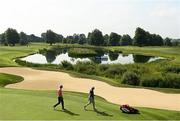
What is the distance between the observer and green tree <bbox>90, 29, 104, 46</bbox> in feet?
559

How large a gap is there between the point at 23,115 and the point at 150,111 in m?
9.53

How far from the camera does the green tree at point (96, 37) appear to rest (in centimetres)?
17044

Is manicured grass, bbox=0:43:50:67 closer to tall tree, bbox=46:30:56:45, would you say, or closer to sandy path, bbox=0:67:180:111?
sandy path, bbox=0:67:180:111

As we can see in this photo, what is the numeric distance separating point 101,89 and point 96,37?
135380 millimetres

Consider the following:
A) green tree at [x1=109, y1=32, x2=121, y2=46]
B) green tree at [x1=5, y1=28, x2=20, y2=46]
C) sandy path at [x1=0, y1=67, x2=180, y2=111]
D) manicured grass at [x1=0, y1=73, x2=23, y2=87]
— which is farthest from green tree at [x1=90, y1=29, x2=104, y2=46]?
manicured grass at [x1=0, y1=73, x2=23, y2=87]

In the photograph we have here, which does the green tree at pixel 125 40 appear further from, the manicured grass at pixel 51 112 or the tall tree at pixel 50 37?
the manicured grass at pixel 51 112

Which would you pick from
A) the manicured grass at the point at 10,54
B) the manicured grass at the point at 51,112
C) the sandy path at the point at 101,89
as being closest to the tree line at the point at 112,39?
the manicured grass at the point at 10,54

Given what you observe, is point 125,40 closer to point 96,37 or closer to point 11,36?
point 96,37

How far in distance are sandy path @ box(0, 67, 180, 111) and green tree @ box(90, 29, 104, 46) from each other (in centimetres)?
12032

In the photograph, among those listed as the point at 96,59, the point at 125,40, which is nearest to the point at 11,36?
the point at 125,40

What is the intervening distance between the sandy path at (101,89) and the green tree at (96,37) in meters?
120

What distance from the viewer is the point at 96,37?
17125cm

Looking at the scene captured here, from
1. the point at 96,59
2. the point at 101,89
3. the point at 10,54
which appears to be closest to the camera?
the point at 101,89

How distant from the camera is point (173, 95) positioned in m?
32.9
